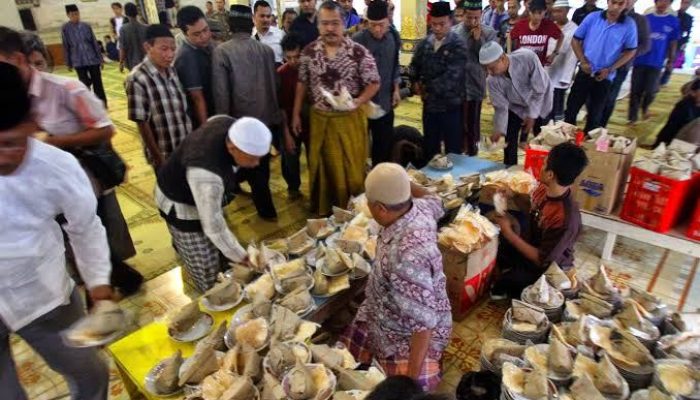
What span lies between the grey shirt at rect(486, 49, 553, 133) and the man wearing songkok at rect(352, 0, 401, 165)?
2.97ft

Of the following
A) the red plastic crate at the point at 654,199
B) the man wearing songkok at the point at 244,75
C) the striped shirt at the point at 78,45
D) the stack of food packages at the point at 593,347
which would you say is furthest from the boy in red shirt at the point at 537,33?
the striped shirt at the point at 78,45

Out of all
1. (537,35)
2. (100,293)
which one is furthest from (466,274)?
(537,35)

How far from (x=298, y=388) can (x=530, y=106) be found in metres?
3.24

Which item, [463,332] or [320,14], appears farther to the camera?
[320,14]

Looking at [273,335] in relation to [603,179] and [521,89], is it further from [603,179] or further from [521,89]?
[521,89]

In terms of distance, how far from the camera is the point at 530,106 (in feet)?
12.5

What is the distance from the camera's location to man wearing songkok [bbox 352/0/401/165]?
3854 millimetres

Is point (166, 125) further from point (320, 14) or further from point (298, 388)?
point (298, 388)

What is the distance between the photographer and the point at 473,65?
4363mm

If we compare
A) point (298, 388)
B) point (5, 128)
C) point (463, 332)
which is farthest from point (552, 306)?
point (5, 128)

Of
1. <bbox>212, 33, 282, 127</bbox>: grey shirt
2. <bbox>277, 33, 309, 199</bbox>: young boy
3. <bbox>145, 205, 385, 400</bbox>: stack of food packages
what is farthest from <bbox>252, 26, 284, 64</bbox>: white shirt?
<bbox>145, 205, 385, 400</bbox>: stack of food packages

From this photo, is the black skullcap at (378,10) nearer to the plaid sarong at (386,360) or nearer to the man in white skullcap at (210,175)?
the man in white skullcap at (210,175)

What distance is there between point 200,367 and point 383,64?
10.4 ft

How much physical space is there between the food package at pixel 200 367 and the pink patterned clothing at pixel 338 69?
2287 millimetres
